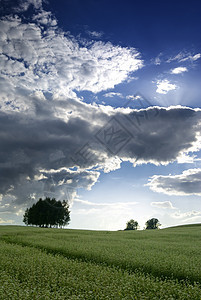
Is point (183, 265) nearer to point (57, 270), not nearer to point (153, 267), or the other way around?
point (153, 267)

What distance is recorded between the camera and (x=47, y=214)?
3017 inches

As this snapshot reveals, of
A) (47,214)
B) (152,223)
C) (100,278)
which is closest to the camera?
(100,278)

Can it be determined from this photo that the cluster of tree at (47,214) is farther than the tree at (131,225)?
No

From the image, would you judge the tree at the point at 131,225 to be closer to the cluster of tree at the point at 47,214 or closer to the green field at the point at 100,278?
the cluster of tree at the point at 47,214

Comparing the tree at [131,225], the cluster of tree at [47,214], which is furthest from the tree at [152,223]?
the cluster of tree at [47,214]

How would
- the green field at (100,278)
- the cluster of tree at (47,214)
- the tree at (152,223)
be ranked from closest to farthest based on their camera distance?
the green field at (100,278) → the cluster of tree at (47,214) → the tree at (152,223)

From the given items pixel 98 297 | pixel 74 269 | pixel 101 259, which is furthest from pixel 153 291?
pixel 101 259

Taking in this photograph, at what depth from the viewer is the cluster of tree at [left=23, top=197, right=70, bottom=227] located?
7675 centimetres

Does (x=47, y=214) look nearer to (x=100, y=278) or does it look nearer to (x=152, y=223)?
(x=152, y=223)

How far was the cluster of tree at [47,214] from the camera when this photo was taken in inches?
3022

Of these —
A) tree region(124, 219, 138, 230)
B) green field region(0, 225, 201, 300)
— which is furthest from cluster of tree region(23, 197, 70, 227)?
green field region(0, 225, 201, 300)

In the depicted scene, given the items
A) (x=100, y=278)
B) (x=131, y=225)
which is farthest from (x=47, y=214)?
(x=100, y=278)

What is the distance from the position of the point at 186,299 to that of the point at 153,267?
437 cm

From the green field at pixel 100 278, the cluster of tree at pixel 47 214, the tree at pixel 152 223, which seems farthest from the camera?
the tree at pixel 152 223
